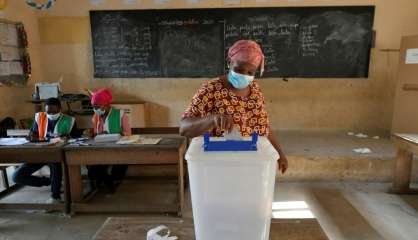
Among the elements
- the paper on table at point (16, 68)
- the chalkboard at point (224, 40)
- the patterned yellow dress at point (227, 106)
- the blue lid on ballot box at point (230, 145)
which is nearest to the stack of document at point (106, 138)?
the patterned yellow dress at point (227, 106)

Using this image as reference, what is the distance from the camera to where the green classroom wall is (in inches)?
169

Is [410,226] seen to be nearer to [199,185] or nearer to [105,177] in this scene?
[199,185]

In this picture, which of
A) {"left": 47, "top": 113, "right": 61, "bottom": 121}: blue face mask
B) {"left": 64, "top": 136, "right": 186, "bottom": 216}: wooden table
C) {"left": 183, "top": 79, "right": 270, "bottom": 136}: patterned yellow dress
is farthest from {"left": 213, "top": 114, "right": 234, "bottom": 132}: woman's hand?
{"left": 47, "top": 113, "right": 61, "bottom": 121}: blue face mask

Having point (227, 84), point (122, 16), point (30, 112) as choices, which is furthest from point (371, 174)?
point (30, 112)

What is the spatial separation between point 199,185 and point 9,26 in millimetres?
4205

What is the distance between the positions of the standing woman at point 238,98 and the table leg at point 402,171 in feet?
7.69

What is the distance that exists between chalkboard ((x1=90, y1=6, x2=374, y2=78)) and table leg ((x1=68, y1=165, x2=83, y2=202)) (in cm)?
213

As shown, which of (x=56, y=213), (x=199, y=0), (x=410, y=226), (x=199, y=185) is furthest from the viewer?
(x=199, y=0)

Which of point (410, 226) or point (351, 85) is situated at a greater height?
point (351, 85)

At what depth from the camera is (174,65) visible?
4.46 meters

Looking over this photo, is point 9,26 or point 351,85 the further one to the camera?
point 351,85

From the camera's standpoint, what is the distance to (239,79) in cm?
126

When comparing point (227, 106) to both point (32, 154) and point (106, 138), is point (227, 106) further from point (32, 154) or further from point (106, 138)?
point (32, 154)

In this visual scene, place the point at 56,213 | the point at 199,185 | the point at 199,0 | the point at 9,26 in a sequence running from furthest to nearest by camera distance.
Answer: the point at 199,0, the point at 9,26, the point at 56,213, the point at 199,185
